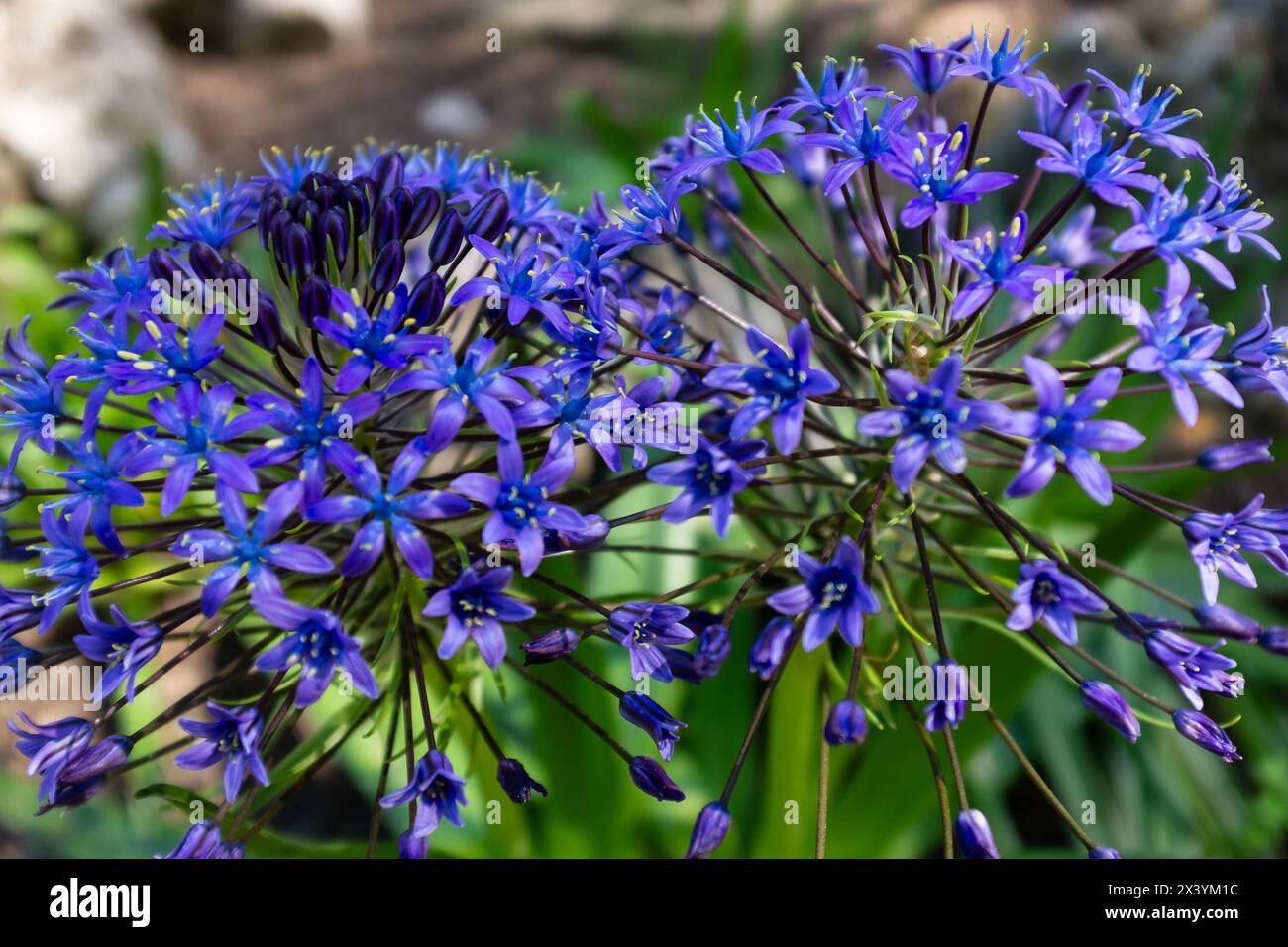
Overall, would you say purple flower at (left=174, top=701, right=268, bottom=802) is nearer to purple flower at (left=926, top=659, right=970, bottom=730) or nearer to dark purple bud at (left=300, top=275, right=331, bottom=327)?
dark purple bud at (left=300, top=275, right=331, bottom=327)

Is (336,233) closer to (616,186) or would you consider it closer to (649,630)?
(649,630)

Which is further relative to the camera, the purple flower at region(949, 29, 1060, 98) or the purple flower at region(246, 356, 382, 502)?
the purple flower at region(949, 29, 1060, 98)

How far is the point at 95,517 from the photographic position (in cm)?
187

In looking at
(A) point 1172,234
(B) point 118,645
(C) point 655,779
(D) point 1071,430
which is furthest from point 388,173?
(A) point 1172,234

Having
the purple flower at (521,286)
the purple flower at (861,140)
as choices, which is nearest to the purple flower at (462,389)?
the purple flower at (521,286)

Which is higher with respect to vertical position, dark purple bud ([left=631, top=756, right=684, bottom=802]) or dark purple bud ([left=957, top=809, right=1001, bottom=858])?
dark purple bud ([left=631, top=756, right=684, bottom=802])

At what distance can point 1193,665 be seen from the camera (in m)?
1.93

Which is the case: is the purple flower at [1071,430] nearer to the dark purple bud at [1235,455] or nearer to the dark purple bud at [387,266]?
the dark purple bud at [1235,455]

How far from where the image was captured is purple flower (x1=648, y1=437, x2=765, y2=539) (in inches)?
73.0

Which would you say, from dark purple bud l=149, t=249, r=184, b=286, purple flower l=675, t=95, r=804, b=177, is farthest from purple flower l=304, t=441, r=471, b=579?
purple flower l=675, t=95, r=804, b=177

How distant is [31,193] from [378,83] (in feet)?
10.3

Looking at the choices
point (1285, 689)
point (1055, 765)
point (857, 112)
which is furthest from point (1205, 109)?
point (857, 112)

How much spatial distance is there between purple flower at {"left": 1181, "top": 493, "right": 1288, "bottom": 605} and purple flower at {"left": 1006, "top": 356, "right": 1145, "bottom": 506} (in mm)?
356
